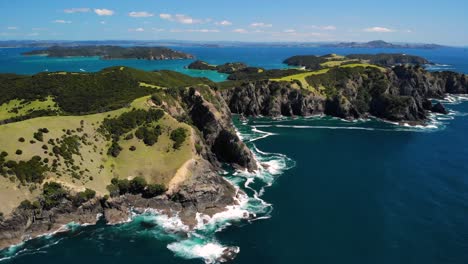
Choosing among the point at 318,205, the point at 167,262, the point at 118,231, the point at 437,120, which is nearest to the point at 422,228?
the point at 318,205

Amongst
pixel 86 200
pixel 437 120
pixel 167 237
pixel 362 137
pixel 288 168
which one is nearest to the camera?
pixel 167 237

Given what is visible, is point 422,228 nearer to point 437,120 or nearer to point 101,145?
point 101,145

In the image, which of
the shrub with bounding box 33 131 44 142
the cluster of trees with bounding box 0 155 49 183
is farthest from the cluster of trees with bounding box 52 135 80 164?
the cluster of trees with bounding box 0 155 49 183

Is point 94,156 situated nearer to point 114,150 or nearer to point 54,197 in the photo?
point 114,150

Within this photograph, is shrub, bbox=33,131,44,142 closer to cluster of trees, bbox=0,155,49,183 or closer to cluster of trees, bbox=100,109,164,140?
cluster of trees, bbox=0,155,49,183

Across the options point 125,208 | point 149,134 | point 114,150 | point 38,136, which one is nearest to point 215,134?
point 149,134

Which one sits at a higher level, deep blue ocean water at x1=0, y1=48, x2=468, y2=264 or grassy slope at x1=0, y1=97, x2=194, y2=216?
grassy slope at x1=0, y1=97, x2=194, y2=216

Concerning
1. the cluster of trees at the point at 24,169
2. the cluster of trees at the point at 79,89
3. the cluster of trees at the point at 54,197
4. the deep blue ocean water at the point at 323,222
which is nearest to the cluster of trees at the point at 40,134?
the cluster of trees at the point at 24,169
